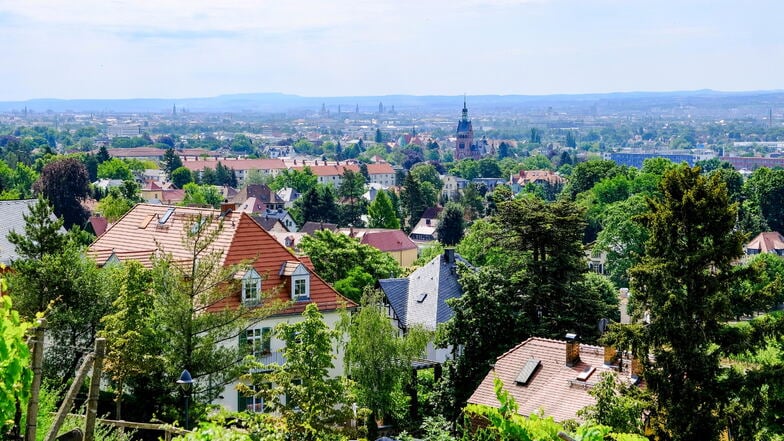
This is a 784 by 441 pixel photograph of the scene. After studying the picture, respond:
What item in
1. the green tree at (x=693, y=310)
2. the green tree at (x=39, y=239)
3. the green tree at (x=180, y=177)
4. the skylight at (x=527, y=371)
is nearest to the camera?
the green tree at (x=693, y=310)

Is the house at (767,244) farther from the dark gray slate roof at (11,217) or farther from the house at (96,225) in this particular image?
the dark gray slate roof at (11,217)

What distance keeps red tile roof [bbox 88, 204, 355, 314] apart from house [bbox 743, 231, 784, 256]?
211 ft

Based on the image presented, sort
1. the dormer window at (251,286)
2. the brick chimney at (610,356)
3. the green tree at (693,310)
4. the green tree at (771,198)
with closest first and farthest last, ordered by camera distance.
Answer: the green tree at (693,310)
the brick chimney at (610,356)
the dormer window at (251,286)
the green tree at (771,198)

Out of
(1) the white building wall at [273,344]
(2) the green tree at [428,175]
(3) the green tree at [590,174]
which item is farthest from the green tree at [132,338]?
(2) the green tree at [428,175]

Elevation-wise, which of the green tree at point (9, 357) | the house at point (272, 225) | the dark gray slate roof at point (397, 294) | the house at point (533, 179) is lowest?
the house at point (533, 179)

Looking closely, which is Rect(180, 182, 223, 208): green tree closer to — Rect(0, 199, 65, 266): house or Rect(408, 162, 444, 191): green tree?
Rect(408, 162, 444, 191): green tree

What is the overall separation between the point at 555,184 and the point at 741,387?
5802 inches

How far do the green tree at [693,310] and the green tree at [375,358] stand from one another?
10895 millimetres

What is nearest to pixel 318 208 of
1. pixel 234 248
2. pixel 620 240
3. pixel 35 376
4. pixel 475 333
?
pixel 620 240

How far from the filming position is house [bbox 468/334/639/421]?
80.5 feet

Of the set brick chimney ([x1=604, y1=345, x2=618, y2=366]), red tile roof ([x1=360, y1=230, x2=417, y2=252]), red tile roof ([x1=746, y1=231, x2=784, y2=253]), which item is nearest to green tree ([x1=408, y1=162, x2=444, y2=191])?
red tile roof ([x1=360, y1=230, x2=417, y2=252])

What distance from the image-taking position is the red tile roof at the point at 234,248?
94.9ft

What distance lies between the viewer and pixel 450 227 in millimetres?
94312

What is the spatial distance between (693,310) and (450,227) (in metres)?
74.6
